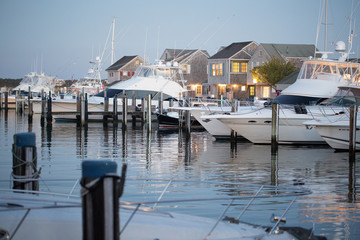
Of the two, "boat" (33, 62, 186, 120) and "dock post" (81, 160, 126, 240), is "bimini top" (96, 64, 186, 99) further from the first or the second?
"dock post" (81, 160, 126, 240)

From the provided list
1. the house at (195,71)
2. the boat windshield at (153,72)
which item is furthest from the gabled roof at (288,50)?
the boat windshield at (153,72)

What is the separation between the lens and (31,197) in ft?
22.5

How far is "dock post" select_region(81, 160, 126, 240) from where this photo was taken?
499 centimetres

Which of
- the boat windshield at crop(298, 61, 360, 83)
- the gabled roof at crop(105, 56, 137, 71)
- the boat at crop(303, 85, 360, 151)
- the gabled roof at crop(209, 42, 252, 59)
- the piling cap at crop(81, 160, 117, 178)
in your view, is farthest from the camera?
the gabled roof at crop(105, 56, 137, 71)

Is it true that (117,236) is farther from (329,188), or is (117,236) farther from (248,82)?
(248,82)

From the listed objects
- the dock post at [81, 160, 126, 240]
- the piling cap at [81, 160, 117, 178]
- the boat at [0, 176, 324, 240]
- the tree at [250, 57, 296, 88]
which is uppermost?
the tree at [250, 57, 296, 88]

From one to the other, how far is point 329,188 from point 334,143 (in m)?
8.13

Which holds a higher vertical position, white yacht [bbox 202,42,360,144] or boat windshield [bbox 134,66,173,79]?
boat windshield [bbox 134,66,173,79]

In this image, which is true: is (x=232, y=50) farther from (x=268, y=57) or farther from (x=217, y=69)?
(x=268, y=57)

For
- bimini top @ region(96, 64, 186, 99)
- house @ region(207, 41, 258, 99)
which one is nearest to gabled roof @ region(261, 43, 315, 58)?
house @ region(207, 41, 258, 99)

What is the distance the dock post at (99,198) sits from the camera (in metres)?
4.99

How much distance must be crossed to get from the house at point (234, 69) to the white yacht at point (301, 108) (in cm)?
3169

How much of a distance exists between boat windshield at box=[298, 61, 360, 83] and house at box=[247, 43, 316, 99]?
98.8 ft

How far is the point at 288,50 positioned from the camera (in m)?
61.4
